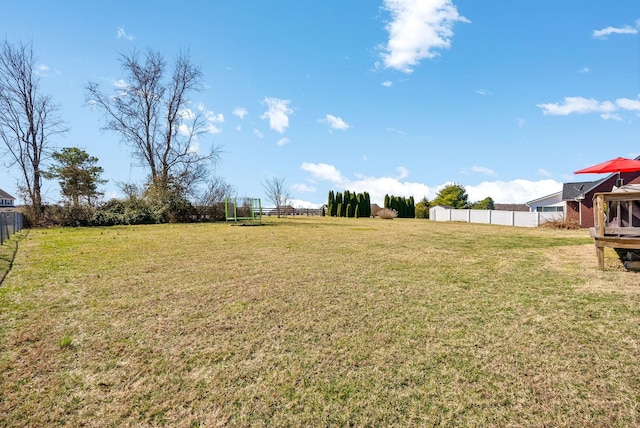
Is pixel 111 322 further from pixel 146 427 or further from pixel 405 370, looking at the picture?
pixel 405 370

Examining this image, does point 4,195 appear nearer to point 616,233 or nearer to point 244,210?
point 244,210

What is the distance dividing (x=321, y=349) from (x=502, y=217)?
82.7 ft

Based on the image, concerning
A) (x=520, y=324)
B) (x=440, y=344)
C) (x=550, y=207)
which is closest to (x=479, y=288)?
(x=520, y=324)

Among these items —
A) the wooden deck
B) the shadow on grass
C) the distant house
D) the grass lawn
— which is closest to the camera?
the grass lawn

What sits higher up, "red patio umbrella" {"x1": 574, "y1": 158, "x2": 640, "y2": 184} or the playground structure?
"red patio umbrella" {"x1": 574, "y1": 158, "x2": 640, "y2": 184}

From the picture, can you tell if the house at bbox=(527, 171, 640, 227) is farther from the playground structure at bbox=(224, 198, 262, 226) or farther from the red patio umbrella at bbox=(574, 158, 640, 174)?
the playground structure at bbox=(224, 198, 262, 226)

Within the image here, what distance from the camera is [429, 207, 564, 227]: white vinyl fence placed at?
2070cm

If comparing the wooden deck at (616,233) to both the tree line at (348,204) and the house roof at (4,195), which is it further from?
the house roof at (4,195)

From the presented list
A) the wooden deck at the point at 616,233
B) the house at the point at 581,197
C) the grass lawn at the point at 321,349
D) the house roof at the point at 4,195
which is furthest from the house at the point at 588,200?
the house roof at the point at 4,195

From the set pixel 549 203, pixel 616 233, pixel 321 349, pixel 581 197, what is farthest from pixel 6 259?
pixel 549 203

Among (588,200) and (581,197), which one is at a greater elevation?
(581,197)

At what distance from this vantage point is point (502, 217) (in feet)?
77.1

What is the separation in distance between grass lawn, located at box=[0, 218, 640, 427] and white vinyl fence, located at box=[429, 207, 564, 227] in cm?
1898

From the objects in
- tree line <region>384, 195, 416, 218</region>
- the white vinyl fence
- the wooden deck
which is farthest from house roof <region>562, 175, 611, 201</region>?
the wooden deck
